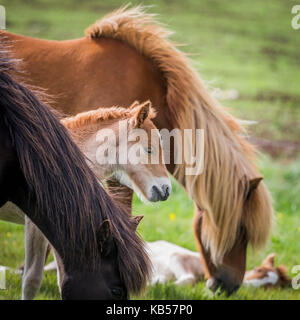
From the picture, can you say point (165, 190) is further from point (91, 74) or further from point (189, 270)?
point (189, 270)

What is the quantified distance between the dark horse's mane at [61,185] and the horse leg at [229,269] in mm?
2019

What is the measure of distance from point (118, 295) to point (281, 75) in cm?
1340

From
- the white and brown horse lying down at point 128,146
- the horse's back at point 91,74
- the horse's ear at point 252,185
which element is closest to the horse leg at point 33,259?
the white and brown horse lying down at point 128,146

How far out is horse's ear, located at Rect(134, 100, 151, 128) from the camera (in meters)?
3.50

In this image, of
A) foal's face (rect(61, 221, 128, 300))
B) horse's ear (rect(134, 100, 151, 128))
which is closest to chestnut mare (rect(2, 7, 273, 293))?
horse's ear (rect(134, 100, 151, 128))

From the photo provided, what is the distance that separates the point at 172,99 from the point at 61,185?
6.81 ft

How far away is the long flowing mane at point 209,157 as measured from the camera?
14.6 ft

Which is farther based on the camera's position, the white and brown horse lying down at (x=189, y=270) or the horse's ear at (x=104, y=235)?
the white and brown horse lying down at (x=189, y=270)

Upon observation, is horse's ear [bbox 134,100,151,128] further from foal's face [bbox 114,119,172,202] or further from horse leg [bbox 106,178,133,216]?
horse leg [bbox 106,178,133,216]

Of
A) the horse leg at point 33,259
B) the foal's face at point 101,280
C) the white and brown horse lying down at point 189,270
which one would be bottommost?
the white and brown horse lying down at point 189,270

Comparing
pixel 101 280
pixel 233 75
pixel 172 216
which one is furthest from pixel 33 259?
pixel 233 75

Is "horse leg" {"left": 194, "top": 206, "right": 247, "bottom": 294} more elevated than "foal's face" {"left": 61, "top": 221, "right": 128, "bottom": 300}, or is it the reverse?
"foal's face" {"left": 61, "top": 221, "right": 128, "bottom": 300}

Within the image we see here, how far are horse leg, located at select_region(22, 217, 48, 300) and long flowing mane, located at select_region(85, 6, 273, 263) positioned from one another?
1465 mm

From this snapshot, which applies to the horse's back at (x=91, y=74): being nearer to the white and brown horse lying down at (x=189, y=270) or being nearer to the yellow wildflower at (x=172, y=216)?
the white and brown horse lying down at (x=189, y=270)
